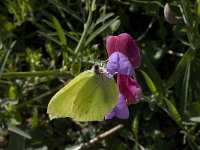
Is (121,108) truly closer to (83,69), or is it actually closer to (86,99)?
(86,99)

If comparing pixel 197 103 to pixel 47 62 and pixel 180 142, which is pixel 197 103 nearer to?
pixel 180 142

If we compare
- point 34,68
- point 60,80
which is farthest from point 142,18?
point 34,68

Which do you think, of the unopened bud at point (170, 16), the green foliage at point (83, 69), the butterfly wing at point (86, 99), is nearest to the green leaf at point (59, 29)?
the green foliage at point (83, 69)

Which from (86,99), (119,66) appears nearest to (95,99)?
(86,99)

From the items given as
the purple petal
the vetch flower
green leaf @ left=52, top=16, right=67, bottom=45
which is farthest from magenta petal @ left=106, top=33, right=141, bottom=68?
green leaf @ left=52, top=16, right=67, bottom=45

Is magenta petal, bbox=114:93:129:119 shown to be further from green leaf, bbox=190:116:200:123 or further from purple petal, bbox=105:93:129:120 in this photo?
green leaf, bbox=190:116:200:123

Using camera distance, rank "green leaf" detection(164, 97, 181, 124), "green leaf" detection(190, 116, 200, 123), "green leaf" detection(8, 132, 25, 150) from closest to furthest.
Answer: "green leaf" detection(164, 97, 181, 124) < "green leaf" detection(190, 116, 200, 123) < "green leaf" detection(8, 132, 25, 150)
